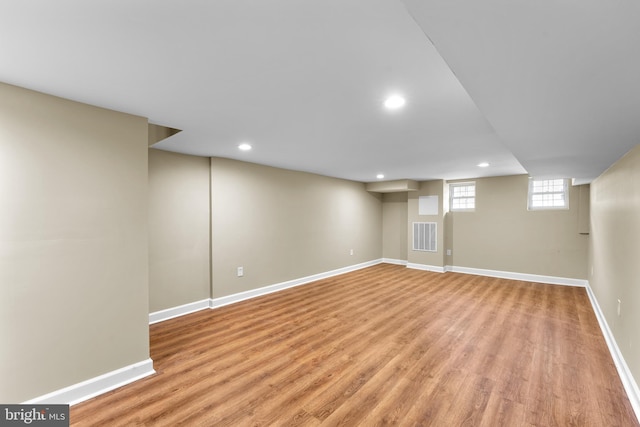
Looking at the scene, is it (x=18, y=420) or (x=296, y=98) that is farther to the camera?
(x=296, y=98)

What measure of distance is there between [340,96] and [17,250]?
2482 mm

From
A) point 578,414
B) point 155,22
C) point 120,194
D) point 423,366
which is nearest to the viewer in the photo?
point 155,22

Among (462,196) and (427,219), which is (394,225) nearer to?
(427,219)

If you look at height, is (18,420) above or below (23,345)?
below

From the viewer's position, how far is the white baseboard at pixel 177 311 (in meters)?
3.56

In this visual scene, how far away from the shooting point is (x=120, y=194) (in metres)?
2.31

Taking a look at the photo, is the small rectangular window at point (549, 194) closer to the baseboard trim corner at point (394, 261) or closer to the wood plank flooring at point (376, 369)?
the wood plank flooring at point (376, 369)

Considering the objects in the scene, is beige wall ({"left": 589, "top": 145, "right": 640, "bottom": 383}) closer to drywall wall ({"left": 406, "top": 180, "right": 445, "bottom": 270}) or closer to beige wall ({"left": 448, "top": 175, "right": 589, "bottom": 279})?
beige wall ({"left": 448, "top": 175, "right": 589, "bottom": 279})

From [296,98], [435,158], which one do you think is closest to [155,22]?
[296,98]

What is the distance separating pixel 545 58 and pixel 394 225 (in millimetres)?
6998

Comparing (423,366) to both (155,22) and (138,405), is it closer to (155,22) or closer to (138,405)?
(138,405)

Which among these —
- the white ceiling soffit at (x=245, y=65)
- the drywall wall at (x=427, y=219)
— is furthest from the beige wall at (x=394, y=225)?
the white ceiling soffit at (x=245, y=65)

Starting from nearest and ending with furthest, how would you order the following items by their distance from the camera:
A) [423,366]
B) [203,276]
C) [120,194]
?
[120,194], [423,366], [203,276]

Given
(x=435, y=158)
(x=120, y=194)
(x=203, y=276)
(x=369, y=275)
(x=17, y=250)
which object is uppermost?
(x=435, y=158)
